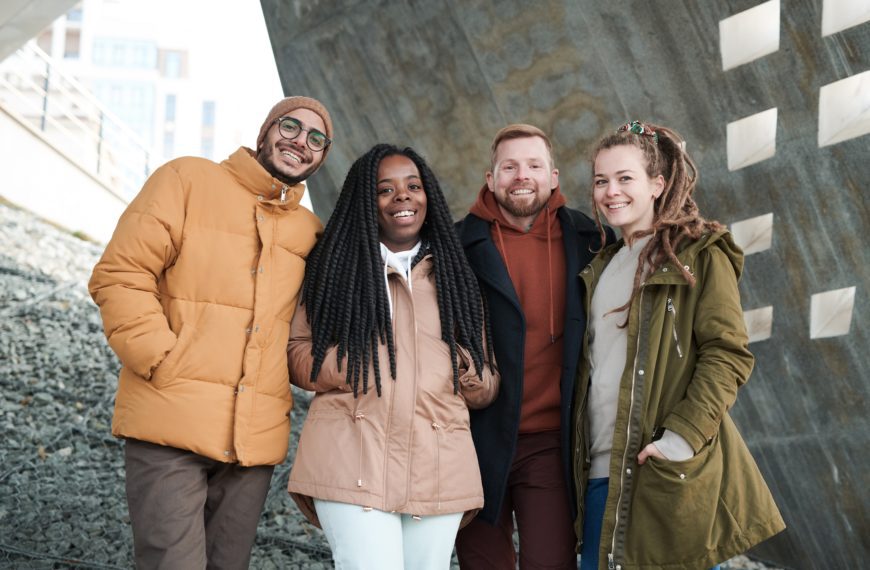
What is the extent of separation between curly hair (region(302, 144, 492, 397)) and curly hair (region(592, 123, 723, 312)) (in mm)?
521

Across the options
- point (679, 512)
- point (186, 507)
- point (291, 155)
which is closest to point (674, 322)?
point (679, 512)

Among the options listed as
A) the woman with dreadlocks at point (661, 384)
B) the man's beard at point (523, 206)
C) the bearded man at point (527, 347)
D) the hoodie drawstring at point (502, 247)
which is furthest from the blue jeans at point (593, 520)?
the man's beard at point (523, 206)

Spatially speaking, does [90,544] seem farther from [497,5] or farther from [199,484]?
[497,5]

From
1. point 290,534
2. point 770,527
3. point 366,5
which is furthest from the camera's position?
point 366,5

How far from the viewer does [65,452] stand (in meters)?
6.46

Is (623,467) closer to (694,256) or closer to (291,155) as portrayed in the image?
(694,256)

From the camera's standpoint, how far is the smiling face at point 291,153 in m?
3.09

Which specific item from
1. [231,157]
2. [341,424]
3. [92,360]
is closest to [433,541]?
[341,424]

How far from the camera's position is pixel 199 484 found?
281 cm

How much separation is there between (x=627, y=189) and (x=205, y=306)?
144 cm

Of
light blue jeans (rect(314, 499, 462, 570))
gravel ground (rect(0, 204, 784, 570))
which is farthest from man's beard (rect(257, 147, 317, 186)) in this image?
gravel ground (rect(0, 204, 784, 570))

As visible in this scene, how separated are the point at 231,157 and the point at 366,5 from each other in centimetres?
385

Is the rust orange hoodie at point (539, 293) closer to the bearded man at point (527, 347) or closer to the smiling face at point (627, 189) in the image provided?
the bearded man at point (527, 347)

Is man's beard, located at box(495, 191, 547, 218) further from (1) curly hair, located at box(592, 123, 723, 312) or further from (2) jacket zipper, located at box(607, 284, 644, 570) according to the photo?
(2) jacket zipper, located at box(607, 284, 644, 570)
